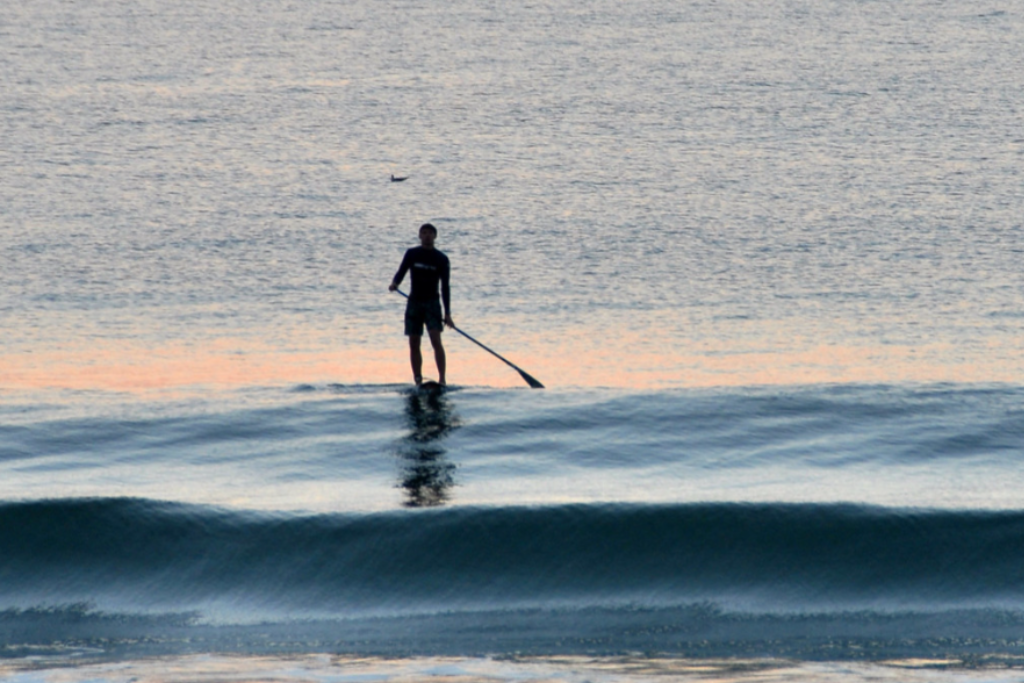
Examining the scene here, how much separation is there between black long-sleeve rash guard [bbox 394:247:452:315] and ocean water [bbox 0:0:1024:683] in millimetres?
1166

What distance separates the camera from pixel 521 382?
55.6ft

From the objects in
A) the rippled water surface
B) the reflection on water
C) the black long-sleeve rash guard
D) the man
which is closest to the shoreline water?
the reflection on water

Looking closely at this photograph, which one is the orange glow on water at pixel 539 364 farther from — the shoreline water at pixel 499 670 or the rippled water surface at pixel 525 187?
the shoreline water at pixel 499 670

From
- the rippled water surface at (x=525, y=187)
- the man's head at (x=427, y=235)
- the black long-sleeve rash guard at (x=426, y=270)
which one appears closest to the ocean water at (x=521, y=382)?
the rippled water surface at (x=525, y=187)

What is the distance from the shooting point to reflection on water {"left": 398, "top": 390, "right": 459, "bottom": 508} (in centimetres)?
1103

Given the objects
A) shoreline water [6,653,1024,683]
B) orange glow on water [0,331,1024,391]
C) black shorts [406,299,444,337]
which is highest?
black shorts [406,299,444,337]

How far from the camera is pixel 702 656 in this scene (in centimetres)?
861

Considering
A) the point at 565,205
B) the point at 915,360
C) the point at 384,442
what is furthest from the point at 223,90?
the point at 384,442

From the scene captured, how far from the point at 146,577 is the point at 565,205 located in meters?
28.3

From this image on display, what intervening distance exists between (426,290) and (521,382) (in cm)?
279

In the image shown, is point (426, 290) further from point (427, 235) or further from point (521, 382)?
point (521, 382)

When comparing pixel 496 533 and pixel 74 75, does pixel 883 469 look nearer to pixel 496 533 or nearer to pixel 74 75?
pixel 496 533

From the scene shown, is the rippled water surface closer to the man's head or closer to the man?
the man

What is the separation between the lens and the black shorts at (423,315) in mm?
14617
